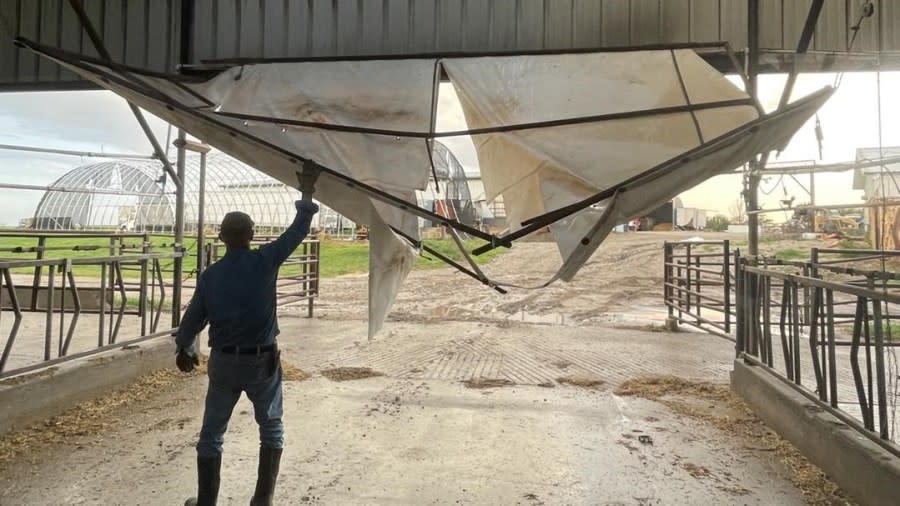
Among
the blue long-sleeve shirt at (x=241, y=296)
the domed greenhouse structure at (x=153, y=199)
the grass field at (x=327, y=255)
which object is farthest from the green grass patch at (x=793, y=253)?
the domed greenhouse structure at (x=153, y=199)

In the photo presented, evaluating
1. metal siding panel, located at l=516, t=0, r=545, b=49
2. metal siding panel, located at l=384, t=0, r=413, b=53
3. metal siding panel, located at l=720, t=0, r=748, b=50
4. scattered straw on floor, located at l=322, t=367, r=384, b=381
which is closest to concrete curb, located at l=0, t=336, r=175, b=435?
scattered straw on floor, located at l=322, t=367, r=384, b=381

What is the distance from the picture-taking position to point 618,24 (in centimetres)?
501

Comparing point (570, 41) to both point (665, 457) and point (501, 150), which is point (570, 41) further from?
point (665, 457)

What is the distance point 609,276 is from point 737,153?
1581cm

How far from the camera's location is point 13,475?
10.9ft

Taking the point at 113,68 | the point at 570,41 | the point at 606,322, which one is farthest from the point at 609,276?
the point at 113,68

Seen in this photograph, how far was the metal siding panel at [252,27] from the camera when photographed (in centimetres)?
547

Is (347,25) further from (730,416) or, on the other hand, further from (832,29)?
(730,416)

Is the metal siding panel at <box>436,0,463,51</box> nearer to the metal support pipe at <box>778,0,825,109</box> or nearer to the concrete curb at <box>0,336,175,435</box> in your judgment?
the metal support pipe at <box>778,0,825,109</box>

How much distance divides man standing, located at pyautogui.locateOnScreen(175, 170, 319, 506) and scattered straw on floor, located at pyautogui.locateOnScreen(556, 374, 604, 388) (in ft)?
12.1

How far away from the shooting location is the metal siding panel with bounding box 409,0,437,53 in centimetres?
529

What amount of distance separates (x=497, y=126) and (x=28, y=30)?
6.35 meters

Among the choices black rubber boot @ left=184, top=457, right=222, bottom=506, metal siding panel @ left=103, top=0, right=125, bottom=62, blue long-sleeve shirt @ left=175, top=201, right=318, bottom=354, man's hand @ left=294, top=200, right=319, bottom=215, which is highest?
metal siding panel @ left=103, top=0, right=125, bottom=62

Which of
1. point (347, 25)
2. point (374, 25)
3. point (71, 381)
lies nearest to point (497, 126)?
point (374, 25)
